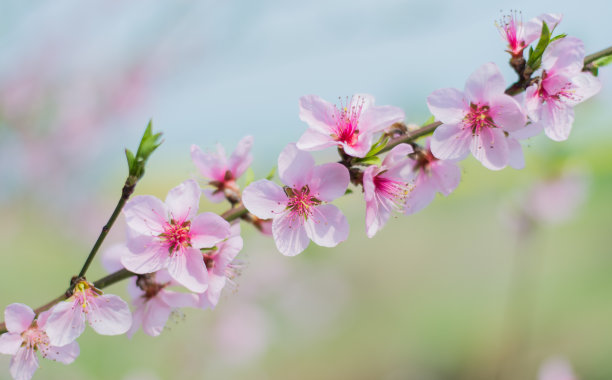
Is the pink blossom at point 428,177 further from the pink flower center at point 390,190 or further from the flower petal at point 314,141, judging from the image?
the flower petal at point 314,141

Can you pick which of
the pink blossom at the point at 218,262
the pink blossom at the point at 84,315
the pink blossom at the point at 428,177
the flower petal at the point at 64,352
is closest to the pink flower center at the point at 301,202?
the pink blossom at the point at 218,262

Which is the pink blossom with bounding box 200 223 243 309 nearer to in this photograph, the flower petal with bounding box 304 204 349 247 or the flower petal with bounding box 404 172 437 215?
the flower petal with bounding box 304 204 349 247

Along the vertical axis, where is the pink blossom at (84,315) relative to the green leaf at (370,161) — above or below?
below

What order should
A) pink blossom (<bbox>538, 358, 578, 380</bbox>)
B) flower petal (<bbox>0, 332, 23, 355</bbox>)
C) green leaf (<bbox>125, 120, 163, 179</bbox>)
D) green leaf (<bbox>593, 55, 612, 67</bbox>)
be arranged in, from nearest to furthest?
green leaf (<bbox>125, 120, 163, 179</bbox>) < flower petal (<bbox>0, 332, 23, 355</bbox>) < green leaf (<bbox>593, 55, 612, 67</bbox>) < pink blossom (<bbox>538, 358, 578, 380</bbox>)

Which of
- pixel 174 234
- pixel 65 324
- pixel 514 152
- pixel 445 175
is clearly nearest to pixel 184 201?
pixel 174 234

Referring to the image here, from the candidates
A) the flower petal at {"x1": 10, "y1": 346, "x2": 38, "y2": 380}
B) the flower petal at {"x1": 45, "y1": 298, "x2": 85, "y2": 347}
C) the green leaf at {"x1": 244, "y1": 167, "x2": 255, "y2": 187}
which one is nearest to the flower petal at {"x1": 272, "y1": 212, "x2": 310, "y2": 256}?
the green leaf at {"x1": 244, "y1": 167, "x2": 255, "y2": 187}

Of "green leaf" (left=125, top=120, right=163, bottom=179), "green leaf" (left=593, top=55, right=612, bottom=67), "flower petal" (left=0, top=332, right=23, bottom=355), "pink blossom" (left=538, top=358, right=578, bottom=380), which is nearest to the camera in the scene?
"green leaf" (left=125, top=120, right=163, bottom=179)

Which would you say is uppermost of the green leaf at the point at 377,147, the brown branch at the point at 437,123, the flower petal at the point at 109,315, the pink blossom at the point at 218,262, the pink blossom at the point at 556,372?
the brown branch at the point at 437,123

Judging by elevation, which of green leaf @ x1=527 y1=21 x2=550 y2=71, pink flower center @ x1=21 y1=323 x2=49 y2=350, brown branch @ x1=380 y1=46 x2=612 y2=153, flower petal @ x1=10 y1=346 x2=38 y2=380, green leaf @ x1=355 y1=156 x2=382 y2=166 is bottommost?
Result: flower petal @ x1=10 y1=346 x2=38 y2=380

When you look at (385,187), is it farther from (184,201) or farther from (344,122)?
(184,201)
